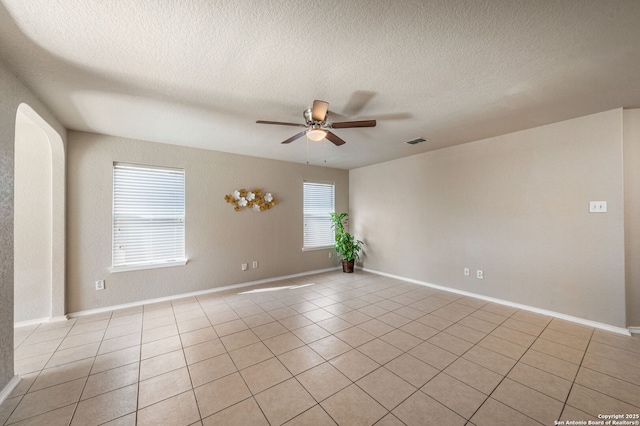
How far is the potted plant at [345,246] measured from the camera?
5.40 meters

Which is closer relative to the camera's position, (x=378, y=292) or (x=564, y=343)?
(x=564, y=343)

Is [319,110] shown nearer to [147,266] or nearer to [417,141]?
[417,141]

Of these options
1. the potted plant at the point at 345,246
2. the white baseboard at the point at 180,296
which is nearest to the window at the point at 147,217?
the white baseboard at the point at 180,296

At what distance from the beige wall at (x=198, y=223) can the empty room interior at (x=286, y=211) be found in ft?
0.11

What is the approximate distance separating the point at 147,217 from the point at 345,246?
12.3 feet

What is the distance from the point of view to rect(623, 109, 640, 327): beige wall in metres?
2.61

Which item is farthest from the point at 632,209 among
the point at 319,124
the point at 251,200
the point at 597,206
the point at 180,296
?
the point at 180,296

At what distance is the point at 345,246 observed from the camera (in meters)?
5.41

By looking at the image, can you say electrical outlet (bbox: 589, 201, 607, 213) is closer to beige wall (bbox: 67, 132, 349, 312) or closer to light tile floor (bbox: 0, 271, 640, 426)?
light tile floor (bbox: 0, 271, 640, 426)

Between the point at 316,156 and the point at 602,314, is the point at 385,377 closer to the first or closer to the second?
the point at 602,314

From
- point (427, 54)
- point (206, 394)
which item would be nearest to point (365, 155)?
point (427, 54)

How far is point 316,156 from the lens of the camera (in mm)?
4570

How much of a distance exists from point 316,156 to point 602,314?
4.42 metres

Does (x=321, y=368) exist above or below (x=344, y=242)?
below
